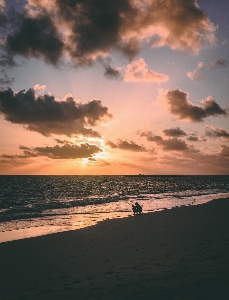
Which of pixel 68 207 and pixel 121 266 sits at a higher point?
pixel 121 266

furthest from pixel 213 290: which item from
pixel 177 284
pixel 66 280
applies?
pixel 66 280

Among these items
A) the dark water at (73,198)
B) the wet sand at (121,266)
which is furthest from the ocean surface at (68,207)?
the wet sand at (121,266)

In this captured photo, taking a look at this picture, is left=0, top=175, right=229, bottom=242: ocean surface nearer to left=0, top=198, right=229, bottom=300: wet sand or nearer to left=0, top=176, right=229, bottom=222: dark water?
left=0, top=176, right=229, bottom=222: dark water

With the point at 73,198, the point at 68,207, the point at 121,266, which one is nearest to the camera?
the point at 121,266

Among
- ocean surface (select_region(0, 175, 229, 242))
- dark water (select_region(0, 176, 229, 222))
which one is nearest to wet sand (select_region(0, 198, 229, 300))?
ocean surface (select_region(0, 175, 229, 242))

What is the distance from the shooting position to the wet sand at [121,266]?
23.4ft

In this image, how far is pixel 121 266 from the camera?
Result: 9.52m

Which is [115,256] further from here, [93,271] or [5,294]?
[5,294]

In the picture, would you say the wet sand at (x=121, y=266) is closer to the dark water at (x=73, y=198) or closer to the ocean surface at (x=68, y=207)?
the ocean surface at (x=68, y=207)

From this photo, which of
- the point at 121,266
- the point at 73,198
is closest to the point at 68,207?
the point at 73,198

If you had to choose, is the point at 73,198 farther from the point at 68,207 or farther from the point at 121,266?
the point at 121,266

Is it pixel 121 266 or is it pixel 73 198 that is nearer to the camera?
pixel 121 266

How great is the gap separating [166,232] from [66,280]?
856 centimetres

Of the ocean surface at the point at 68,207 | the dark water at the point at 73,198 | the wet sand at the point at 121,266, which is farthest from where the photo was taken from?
the dark water at the point at 73,198
